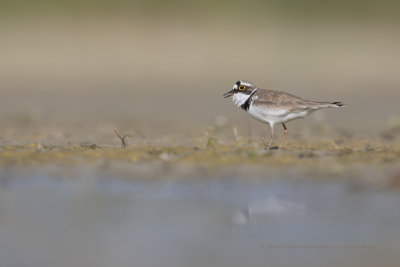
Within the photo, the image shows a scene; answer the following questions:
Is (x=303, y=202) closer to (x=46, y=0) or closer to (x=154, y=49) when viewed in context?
(x=154, y=49)

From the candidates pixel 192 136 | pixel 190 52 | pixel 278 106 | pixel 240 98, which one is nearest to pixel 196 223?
pixel 278 106

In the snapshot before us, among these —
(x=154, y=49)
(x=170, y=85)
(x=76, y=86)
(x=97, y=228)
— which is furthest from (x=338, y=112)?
(x=97, y=228)

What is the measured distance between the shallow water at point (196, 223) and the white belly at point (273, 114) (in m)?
2.90

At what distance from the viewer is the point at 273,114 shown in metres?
10.9

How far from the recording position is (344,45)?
28.2 meters

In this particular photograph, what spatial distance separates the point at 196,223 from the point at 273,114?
4.73 m

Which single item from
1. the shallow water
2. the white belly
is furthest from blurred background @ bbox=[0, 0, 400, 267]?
the white belly

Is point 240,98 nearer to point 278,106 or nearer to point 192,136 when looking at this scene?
point 278,106

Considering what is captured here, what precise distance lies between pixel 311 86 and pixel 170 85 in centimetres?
426

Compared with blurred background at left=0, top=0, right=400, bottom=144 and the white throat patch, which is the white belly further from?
blurred background at left=0, top=0, right=400, bottom=144

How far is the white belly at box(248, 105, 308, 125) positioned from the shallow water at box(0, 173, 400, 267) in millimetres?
2904

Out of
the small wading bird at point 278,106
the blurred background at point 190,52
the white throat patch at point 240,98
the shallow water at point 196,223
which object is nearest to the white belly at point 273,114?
the small wading bird at point 278,106

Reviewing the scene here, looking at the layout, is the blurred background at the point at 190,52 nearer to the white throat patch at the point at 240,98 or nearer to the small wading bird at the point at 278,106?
the white throat patch at the point at 240,98

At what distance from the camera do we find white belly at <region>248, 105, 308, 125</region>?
10.9m
